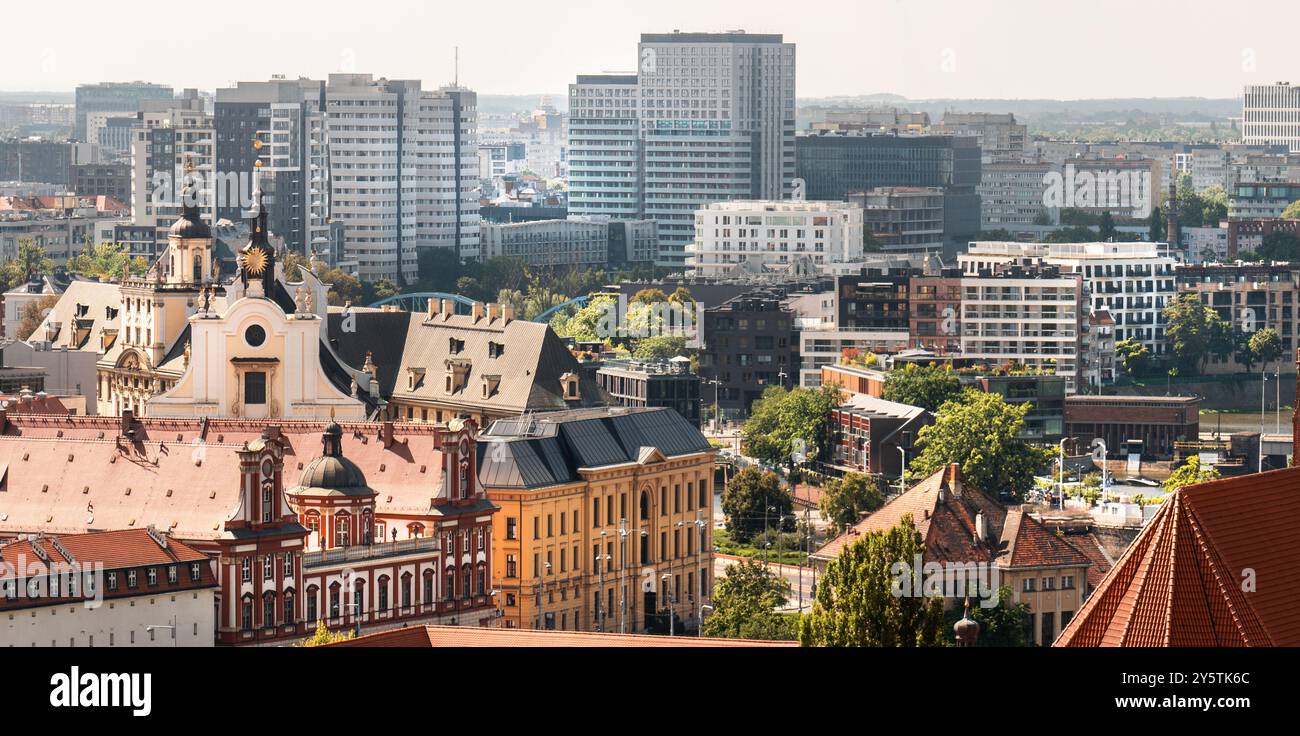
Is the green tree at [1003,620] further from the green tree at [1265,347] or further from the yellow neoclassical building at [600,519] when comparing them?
the green tree at [1265,347]

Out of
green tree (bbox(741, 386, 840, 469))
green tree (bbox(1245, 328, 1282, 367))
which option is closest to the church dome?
green tree (bbox(741, 386, 840, 469))

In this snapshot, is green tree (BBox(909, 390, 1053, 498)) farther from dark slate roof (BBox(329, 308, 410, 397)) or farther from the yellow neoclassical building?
dark slate roof (BBox(329, 308, 410, 397))

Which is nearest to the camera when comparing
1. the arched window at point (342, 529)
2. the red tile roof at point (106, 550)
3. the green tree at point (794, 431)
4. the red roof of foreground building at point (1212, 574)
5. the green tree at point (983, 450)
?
the red roof of foreground building at point (1212, 574)

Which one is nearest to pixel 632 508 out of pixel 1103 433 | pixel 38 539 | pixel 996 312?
pixel 38 539

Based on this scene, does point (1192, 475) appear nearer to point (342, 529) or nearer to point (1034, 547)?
point (1034, 547)

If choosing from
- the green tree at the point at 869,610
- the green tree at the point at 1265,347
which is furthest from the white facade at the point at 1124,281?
the green tree at the point at 869,610
